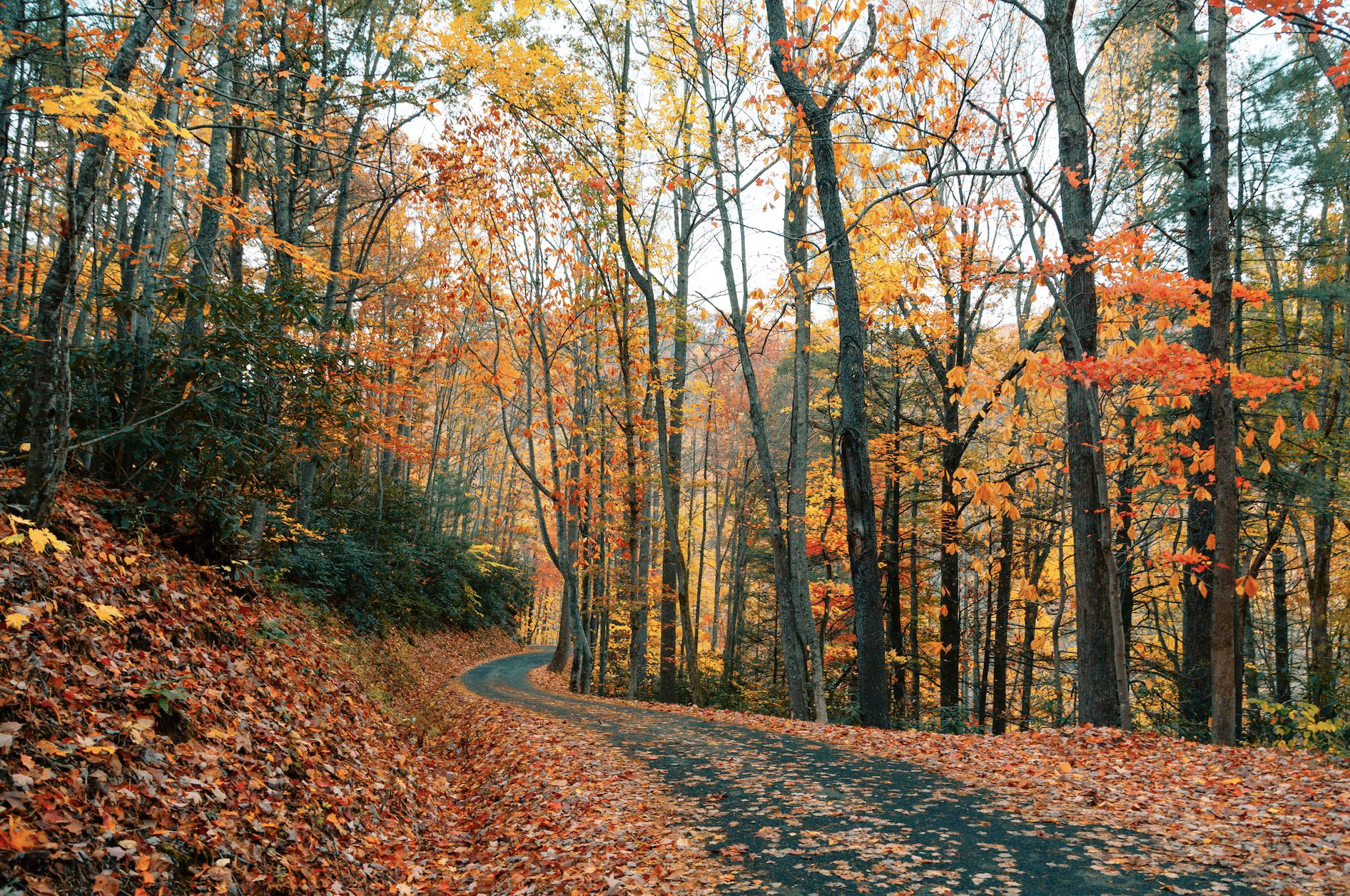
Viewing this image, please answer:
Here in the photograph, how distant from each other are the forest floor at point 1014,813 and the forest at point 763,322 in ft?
5.61

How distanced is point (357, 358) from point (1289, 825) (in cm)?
970

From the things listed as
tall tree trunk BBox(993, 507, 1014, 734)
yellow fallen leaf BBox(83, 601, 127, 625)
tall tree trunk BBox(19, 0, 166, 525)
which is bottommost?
tall tree trunk BBox(993, 507, 1014, 734)

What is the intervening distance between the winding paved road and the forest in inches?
107

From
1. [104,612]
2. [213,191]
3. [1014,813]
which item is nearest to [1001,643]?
[1014,813]

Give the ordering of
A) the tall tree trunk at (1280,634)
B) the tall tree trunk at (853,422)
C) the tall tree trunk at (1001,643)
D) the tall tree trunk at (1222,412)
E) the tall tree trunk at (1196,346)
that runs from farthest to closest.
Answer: the tall tree trunk at (1001,643)
the tall tree trunk at (1280,634)
the tall tree trunk at (1196,346)
the tall tree trunk at (853,422)
the tall tree trunk at (1222,412)

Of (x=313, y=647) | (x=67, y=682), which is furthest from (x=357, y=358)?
(x=67, y=682)

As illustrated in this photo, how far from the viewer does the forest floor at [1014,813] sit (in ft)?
11.7

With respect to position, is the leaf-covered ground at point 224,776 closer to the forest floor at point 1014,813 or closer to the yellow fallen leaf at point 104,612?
the yellow fallen leaf at point 104,612

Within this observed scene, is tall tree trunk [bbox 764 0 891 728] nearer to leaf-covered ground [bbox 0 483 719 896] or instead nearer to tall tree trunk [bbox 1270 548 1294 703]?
leaf-covered ground [bbox 0 483 719 896]

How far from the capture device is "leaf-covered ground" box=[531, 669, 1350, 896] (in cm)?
367

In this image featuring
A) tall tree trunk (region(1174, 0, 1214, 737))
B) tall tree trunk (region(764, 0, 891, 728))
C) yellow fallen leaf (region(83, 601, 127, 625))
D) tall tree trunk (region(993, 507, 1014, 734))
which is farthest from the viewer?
tall tree trunk (region(993, 507, 1014, 734))

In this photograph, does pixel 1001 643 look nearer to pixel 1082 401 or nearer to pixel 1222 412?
pixel 1082 401

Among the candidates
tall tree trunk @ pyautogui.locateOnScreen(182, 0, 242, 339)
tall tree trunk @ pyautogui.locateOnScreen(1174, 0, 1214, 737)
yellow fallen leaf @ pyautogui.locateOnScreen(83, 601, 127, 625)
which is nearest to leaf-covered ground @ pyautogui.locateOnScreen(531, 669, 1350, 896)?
tall tree trunk @ pyautogui.locateOnScreen(1174, 0, 1214, 737)

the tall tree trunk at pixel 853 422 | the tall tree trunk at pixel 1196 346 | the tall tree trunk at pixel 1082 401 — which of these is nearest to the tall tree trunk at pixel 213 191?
the tall tree trunk at pixel 853 422
